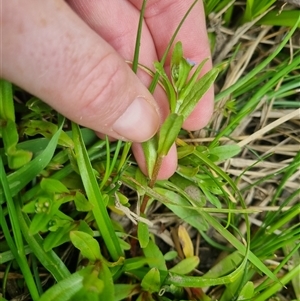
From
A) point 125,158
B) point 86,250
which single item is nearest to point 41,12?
point 125,158

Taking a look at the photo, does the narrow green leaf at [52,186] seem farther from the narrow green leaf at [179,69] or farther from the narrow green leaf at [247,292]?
the narrow green leaf at [247,292]

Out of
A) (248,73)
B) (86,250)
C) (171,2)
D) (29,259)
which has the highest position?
(171,2)

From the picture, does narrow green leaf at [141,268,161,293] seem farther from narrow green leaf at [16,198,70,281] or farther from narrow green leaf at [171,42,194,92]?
narrow green leaf at [171,42,194,92]

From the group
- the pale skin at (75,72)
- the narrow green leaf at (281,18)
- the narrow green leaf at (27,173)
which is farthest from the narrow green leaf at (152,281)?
the narrow green leaf at (281,18)

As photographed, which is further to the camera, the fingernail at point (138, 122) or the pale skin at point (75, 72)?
the fingernail at point (138, 122)

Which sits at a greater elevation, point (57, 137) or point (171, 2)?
point (171, 2)

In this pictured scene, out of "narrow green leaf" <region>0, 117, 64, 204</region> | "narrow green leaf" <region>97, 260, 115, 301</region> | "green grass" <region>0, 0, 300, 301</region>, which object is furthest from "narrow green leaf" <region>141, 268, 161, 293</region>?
"narrow green leaf" <region>0, 117, 64, 204</region>

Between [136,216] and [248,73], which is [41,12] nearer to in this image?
[136,216]
